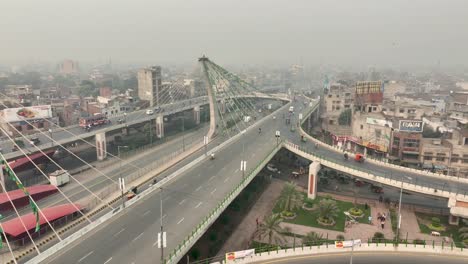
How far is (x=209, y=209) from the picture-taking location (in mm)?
41969

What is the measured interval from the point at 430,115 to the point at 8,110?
11067cm

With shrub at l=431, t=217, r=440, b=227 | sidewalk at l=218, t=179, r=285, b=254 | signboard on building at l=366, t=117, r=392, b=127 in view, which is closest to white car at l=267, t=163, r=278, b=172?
→ sidewalk at l=218, t=179, r=285, b=254

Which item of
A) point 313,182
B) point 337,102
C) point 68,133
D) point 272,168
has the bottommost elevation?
point 272,168

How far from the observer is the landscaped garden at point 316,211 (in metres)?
49.2

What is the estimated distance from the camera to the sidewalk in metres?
44.7

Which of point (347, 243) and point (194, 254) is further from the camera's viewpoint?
point (194, 254)

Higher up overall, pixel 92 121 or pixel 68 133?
pixel 92 121

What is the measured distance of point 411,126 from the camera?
7288 centimetres

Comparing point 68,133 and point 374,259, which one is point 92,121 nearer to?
point 68,133

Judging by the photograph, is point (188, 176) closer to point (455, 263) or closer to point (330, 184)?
point (330, 184)

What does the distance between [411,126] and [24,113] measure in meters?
89.9

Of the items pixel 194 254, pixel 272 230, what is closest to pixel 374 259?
pixel 272 230

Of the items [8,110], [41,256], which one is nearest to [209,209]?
[41,256]

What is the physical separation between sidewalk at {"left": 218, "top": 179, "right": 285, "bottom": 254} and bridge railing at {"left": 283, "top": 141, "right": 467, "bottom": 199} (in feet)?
28.9
